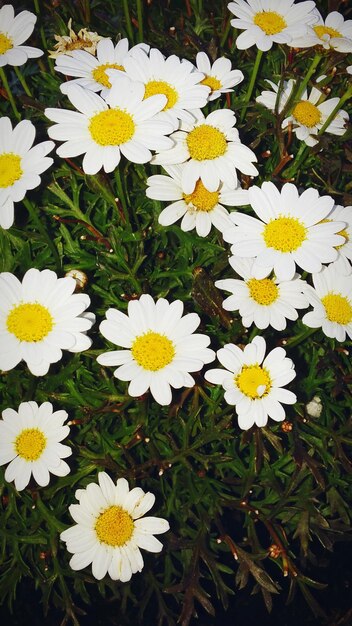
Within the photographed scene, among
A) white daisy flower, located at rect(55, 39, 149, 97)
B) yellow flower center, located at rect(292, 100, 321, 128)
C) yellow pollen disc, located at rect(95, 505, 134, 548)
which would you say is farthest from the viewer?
yellow flower center, located at rect(292, 100, 321, 128)

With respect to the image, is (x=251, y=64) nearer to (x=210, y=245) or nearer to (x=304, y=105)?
(x=304, y=105)

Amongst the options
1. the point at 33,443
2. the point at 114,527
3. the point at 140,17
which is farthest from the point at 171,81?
the point at 114,527

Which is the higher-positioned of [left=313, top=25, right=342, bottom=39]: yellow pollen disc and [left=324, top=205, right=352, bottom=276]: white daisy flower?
[left=313, top=25, right=342, bottom=39]: yellow pollen disc

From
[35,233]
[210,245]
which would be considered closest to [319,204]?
[210,245]

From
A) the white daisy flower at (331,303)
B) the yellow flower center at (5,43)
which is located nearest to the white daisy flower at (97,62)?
the yellow flower center at (5,43)

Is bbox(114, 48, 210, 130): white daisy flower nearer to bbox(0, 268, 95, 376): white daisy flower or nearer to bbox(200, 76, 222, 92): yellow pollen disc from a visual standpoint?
bbox(200, 76, 222, 92): yellow pollen disc

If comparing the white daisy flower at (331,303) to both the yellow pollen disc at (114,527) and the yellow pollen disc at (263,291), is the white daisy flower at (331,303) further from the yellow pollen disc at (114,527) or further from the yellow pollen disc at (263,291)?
the yellow pollen disc at (114,527)

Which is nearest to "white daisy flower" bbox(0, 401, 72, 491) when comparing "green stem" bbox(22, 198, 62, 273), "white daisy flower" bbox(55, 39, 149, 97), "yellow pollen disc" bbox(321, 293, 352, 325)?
"green stem" bbox(22, 198, 62, 273)
